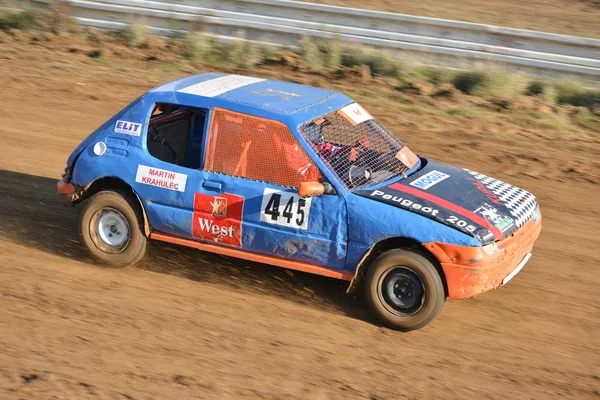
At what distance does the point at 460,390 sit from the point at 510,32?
27.4ft

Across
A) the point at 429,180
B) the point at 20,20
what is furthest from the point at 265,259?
the point at 20,20

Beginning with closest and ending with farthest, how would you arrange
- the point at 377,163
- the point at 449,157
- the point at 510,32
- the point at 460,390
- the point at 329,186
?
the point at 460,390 < the point at 329,186 < the point at 377,163 < the point at 449,157 < the point at 510,32

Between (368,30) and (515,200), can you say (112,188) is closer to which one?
(515,200)

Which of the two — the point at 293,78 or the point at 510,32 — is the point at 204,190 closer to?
the point at 293,78

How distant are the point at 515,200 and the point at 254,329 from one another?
2350mm

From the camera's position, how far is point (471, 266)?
576cm

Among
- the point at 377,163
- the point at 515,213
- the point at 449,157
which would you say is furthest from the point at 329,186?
the point at 449,157

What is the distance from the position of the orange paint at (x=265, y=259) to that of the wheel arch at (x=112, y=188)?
0.47 feet

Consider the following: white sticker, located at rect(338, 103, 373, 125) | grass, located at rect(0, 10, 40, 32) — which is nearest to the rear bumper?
white sticker, located at rect(338, 103, 373, 125)

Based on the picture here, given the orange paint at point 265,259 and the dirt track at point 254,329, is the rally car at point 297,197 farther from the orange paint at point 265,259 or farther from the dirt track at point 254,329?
the dirt track at point 254,329

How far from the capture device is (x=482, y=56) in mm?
12555

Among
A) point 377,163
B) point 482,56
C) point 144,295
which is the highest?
point 482,56

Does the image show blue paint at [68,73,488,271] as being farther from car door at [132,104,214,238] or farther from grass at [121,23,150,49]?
grass at [121,23,150,49]

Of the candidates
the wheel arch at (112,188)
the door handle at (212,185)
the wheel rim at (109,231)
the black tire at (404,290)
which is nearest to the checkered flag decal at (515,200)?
the black tire at (404,290)
